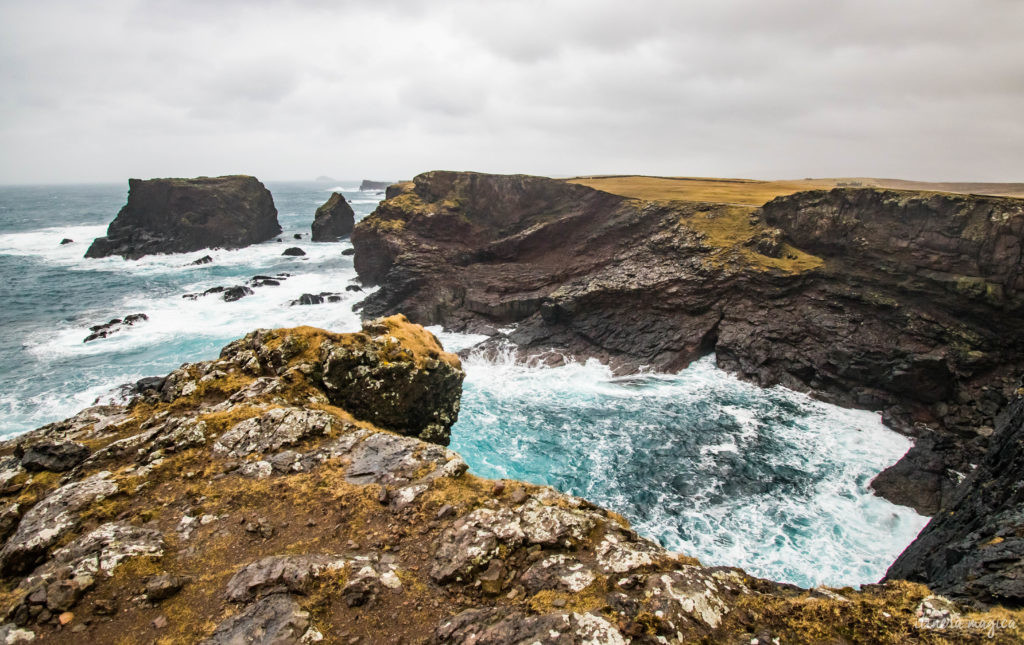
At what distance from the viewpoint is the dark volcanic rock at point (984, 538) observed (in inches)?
318

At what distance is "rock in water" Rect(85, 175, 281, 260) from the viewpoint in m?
75.1

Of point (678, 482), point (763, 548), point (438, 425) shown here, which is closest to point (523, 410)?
point (678, 482)

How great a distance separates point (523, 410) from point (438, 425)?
12876 mm

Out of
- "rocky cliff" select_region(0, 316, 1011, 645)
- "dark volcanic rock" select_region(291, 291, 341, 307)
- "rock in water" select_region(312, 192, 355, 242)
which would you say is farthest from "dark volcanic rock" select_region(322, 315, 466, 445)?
"rock in water" select_region(312, 192, 355, 242)

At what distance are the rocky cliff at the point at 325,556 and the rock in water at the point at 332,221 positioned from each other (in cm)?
8202

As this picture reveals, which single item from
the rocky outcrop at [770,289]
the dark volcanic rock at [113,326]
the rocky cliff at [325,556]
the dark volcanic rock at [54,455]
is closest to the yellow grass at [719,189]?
the rocky outcrop at [770,289]

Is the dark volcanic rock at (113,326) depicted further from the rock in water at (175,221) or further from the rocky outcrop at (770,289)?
the rock in water at (175,221)

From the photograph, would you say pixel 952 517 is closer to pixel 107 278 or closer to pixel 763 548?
pixel 763 548

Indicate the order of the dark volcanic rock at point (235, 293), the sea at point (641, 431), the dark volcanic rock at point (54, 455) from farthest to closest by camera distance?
the dark volcanic rock at point (235, 293) < the sea at point (641, 431) < the dark volcanic rock at point (54, 455)

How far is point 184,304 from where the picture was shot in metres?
50.7

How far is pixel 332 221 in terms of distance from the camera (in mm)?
88438

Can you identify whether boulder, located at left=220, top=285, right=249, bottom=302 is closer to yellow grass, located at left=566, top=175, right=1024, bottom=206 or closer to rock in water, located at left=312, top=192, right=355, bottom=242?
rock in water, located at left=312, top=192, right=355, bottom=242

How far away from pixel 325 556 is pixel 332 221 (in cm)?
8938

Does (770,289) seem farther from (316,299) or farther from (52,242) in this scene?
(52,242)
